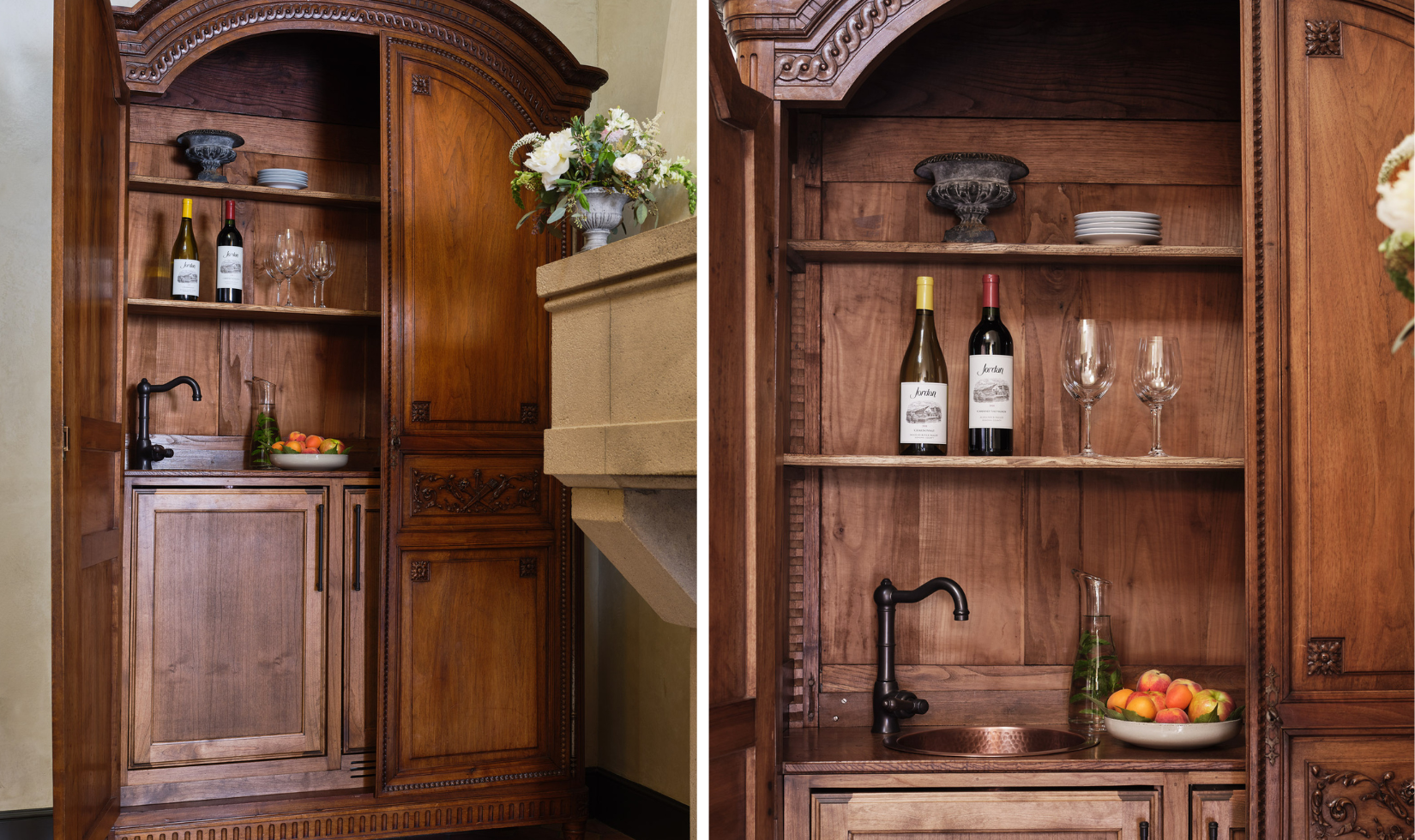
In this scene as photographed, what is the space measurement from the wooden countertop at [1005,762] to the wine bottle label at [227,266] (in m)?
1.82

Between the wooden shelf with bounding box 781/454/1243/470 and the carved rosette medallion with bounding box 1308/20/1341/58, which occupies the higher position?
the carved rosette medallion with bounding box 1308/20/1341/58

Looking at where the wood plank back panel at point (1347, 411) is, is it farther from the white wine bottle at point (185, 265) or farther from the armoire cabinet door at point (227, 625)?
the white wine bottle at point (185, 265)

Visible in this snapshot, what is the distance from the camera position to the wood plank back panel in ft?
5.29

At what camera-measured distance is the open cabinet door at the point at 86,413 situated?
1.88 meters

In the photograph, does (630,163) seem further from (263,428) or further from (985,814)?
(263,428)

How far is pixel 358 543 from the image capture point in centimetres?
273

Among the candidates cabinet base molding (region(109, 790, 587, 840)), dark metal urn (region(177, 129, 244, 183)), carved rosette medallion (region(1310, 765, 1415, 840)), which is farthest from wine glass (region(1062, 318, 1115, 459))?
dark metal urn (region(177, 129, 244, 183))

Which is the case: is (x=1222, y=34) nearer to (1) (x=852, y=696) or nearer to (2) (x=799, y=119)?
(2) (x=799, y=119)

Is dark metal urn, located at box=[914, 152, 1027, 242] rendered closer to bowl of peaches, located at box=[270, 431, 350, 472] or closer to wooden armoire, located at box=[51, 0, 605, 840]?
wooden armoire, located at box=[51, 0, 605, 840]

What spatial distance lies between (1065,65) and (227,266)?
1.93 metres

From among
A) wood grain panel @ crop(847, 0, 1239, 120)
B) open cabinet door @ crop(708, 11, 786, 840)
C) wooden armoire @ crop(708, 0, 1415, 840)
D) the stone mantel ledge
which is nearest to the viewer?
the stone mantel ledge

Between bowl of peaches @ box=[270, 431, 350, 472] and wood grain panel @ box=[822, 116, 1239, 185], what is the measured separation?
4.84ft

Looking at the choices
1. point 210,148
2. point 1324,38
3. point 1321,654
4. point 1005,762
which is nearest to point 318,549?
point 210,148

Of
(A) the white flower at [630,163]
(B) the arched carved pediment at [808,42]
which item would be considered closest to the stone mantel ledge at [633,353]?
(A) the white flower at [630,163]
